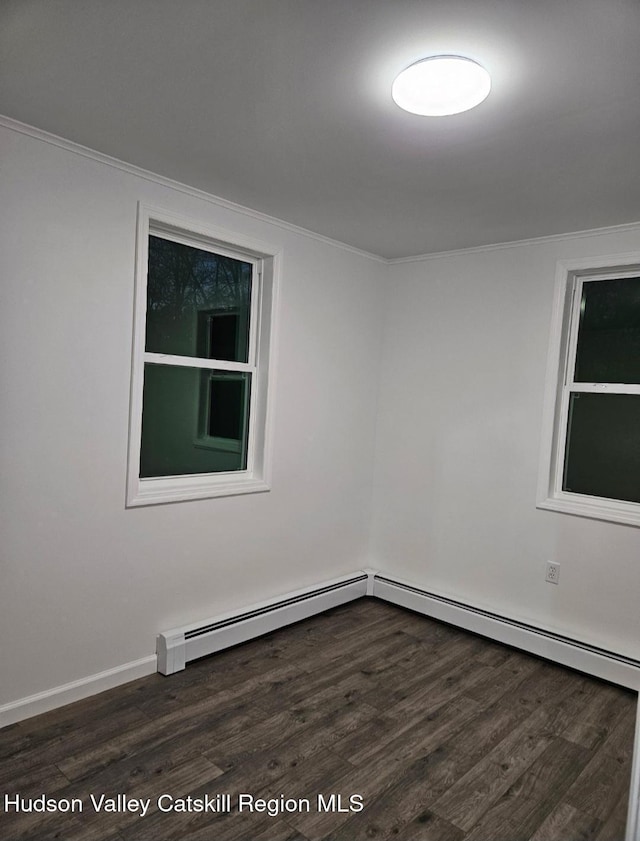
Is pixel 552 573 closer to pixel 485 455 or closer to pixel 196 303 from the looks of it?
pixel 485 455

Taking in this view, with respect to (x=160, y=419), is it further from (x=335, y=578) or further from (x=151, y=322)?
(x=335, y=578)

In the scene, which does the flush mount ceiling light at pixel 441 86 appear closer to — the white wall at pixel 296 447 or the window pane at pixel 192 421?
the white wall at pixel 296 447

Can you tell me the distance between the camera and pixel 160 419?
2.99 meters

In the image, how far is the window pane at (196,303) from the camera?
9.57 ft

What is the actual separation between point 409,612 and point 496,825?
6.24 feet

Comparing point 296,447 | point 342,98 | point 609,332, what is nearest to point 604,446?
point 609,332

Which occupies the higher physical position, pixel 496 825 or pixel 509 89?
pixel 509 89

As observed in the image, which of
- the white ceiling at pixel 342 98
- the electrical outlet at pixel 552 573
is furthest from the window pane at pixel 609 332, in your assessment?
the electrical outlet at pixel 552 573

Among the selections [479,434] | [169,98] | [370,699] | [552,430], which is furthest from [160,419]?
[552,430]

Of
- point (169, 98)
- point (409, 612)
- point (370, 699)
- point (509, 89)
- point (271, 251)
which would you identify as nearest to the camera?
point (509, 89)

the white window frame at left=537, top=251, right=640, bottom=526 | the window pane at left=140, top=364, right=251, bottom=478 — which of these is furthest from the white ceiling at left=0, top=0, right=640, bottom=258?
the window pane at left=140, top=364, right=251, bottom=478

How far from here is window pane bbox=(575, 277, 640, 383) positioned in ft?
10.4

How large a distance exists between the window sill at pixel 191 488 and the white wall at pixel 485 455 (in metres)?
1.19

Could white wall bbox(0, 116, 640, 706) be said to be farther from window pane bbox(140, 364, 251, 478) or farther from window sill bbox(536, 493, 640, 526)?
window pane bbox(140, 364, 251, 478)
